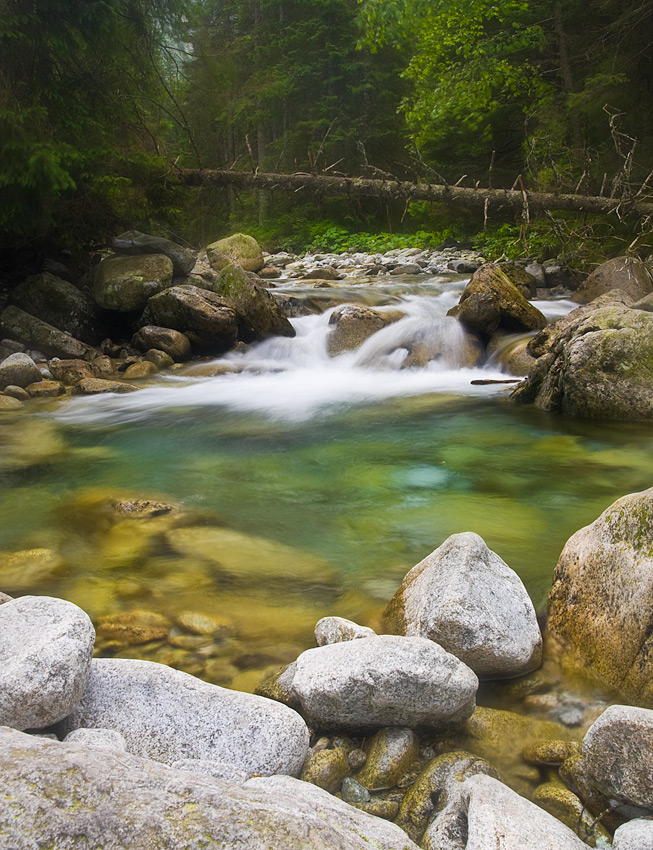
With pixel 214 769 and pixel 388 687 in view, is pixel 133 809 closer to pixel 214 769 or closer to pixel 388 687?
pixel 214 769

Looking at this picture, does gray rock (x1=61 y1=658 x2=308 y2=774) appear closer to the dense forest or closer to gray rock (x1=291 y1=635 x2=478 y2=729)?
gray rock (x1=291 y1=635 x2=478 y2=729)

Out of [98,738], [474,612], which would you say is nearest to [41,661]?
[98,738]

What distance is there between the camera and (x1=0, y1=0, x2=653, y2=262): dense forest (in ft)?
31.8

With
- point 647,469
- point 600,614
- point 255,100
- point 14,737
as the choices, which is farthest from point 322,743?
point 255,100

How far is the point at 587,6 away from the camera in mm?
15961

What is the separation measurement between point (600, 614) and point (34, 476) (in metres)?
5.33

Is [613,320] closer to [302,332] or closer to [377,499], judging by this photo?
[377,499]

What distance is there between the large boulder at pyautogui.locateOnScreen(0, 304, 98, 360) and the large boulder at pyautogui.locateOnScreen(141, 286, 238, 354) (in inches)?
53.9

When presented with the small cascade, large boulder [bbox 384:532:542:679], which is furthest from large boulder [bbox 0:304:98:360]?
large boulder [bbox 384:532:542:679]

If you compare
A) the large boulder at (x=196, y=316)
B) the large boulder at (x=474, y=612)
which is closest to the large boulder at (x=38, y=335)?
the large boulder at (x=196, y=316)

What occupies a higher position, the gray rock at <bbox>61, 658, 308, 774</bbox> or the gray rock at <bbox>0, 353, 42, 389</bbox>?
the gray rock at <bbox>0, 353, 42, 389</bbox>

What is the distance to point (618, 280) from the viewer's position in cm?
1249

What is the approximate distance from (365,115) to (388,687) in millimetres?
30631

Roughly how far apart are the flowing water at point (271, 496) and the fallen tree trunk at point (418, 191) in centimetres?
386
